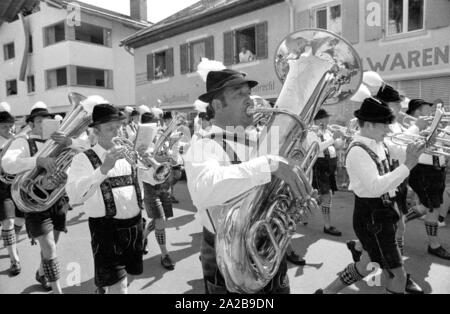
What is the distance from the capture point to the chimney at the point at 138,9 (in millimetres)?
20438

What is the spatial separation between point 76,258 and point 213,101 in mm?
3559

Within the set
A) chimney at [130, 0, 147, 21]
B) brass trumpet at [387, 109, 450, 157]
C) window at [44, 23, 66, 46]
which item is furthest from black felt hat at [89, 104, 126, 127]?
window at [44, 23, 66, 46]

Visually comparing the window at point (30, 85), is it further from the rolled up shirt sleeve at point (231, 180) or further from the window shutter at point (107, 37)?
the rolled up shirt sleeve at point (231, 180)

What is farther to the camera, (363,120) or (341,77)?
(363,120)

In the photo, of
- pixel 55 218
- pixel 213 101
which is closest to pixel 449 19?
pixel 213 101

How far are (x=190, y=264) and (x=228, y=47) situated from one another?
31.5 feet

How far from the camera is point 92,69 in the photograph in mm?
21188

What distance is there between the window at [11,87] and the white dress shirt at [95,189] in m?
24.1

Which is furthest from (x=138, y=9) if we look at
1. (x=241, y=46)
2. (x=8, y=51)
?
(x=241, y=46)

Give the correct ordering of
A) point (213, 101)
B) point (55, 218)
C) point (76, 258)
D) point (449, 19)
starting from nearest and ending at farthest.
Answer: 1. point (213, 101)
2. point (55, 218)
3. point (76, 258)
4. point (449, 19)

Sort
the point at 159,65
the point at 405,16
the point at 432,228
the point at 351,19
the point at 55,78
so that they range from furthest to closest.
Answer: the point at 55,78 → the point at 159,65 → the point at 351,19 → the point at 405,16 → the point at 432,228

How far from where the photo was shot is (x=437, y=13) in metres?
8.02

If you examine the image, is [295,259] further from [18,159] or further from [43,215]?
[18,159]
